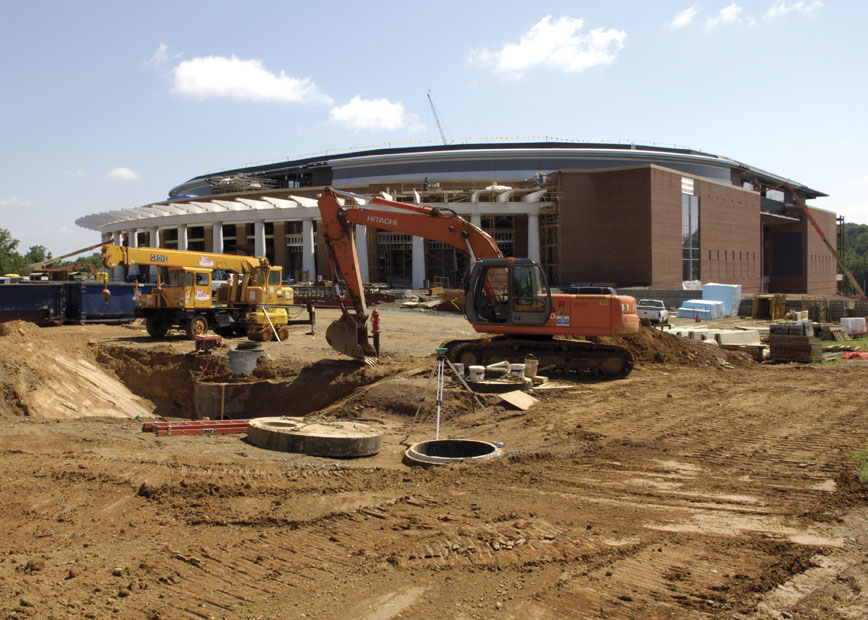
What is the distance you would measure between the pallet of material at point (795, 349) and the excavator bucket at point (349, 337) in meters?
12.3

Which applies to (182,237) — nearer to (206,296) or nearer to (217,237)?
(217,237)

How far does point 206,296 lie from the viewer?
23359 mm

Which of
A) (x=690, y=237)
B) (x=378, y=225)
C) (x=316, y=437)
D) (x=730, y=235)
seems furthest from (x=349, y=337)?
(x=730, y=235)

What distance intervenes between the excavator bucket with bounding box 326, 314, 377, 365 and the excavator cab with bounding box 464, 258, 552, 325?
262 centimetres

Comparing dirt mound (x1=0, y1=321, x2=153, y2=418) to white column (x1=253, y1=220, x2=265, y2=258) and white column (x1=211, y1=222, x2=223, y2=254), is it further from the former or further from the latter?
white column (x1=211, y1=222, x2=223, y2=254)

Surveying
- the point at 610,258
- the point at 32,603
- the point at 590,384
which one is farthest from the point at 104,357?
the point at 610,258

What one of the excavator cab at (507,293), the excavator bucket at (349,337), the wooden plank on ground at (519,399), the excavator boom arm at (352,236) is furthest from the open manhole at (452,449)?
the excavator boom arm at (352,236)

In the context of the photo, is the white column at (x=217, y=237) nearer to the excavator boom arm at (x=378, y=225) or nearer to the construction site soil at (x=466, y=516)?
the excavator boom arm at (x=378, y=225)

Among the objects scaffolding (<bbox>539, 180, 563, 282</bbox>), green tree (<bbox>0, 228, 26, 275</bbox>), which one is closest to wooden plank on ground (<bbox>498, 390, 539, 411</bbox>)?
scaffolding (<bbox>539, 180, 563, 282</bbox>)

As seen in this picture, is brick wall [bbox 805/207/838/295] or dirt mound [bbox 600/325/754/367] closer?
dirt mound [bbox 600/325/754/367]

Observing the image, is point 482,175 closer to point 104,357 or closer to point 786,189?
point 786,189

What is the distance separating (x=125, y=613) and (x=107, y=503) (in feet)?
8.96

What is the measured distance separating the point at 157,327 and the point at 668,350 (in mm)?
16621

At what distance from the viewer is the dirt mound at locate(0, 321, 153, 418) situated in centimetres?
1503
